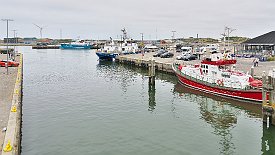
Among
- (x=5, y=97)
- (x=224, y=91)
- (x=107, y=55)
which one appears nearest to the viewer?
(x=5, y=97)

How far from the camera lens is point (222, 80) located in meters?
33.4

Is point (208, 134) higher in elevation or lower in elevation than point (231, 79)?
lower

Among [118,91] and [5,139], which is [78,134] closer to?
[5,139]

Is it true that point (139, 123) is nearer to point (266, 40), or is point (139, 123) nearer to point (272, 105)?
point (272, 105)

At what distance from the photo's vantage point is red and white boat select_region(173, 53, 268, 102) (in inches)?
1191

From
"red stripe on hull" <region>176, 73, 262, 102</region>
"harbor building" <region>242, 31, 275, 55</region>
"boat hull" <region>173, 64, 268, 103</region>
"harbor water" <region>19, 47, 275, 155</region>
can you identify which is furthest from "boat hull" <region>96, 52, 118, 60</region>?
"red stripe on hull" <region>176, 73, 262, 102</region>

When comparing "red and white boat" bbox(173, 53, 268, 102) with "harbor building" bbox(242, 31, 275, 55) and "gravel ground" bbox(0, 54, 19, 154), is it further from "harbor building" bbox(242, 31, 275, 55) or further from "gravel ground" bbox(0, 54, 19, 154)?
"harbor building" bbox(242, 31, 275, 55)

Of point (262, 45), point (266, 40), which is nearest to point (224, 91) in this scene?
point (262, 45)

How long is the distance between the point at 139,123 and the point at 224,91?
13077 mm

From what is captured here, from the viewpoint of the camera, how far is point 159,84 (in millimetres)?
43406

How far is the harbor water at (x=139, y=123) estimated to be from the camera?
1902 cm

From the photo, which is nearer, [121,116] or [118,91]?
[121,116]

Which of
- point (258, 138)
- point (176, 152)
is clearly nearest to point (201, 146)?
point (176, 152)

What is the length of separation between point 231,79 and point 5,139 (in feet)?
80.6
